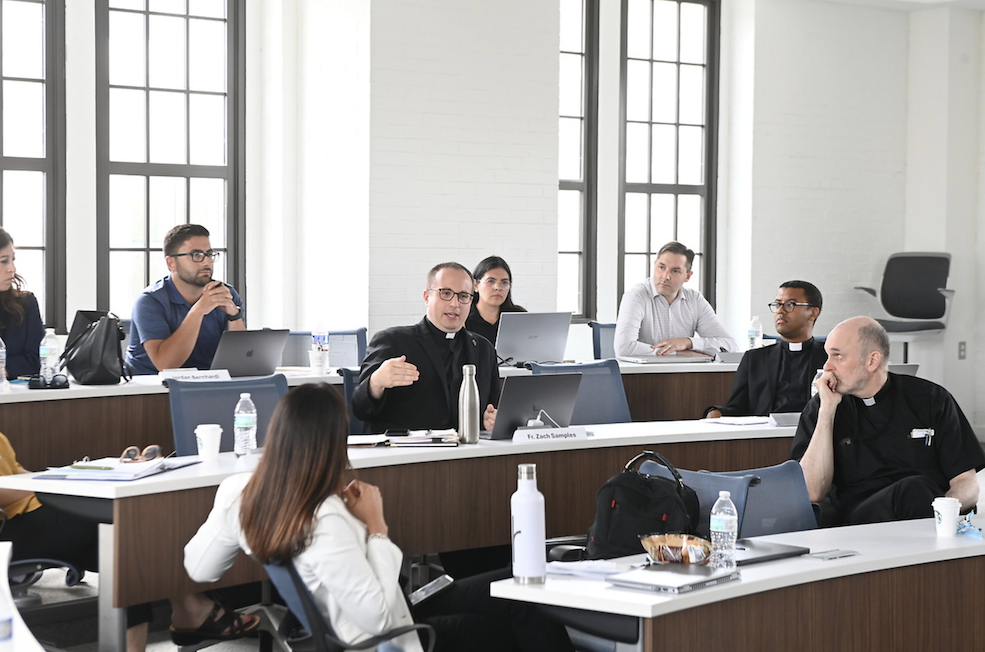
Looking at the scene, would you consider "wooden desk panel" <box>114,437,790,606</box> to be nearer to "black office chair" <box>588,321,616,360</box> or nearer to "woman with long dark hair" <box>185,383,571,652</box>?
"woman with long dark hair" <box>185,383,571,652</box>

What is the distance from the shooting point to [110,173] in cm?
687

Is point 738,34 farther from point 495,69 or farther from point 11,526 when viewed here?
point 11,526

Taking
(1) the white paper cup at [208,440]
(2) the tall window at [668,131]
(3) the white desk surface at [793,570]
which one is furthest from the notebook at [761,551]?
(2) the tall window at [668,131]

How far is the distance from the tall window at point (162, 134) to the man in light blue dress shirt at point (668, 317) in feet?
8.74

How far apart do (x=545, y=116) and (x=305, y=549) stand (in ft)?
17.9

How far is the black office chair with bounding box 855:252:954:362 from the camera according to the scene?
8.36 m

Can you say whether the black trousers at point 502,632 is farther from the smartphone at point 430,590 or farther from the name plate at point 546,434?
the name plate at point 546,434

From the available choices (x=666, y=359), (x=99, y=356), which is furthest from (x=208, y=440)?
(x=666, y=359)

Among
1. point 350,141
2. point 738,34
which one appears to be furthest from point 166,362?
point 738,34

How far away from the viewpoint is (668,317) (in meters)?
6.64

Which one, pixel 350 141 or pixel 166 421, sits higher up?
pixel 350 141

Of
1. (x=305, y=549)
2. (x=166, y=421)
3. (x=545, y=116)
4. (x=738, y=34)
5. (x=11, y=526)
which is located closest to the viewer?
(x=305, y=549)

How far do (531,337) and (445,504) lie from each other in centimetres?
222

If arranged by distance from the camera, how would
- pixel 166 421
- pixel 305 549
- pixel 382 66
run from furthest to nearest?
pixel 382 66, pixel 166 421, pixel 305 549
